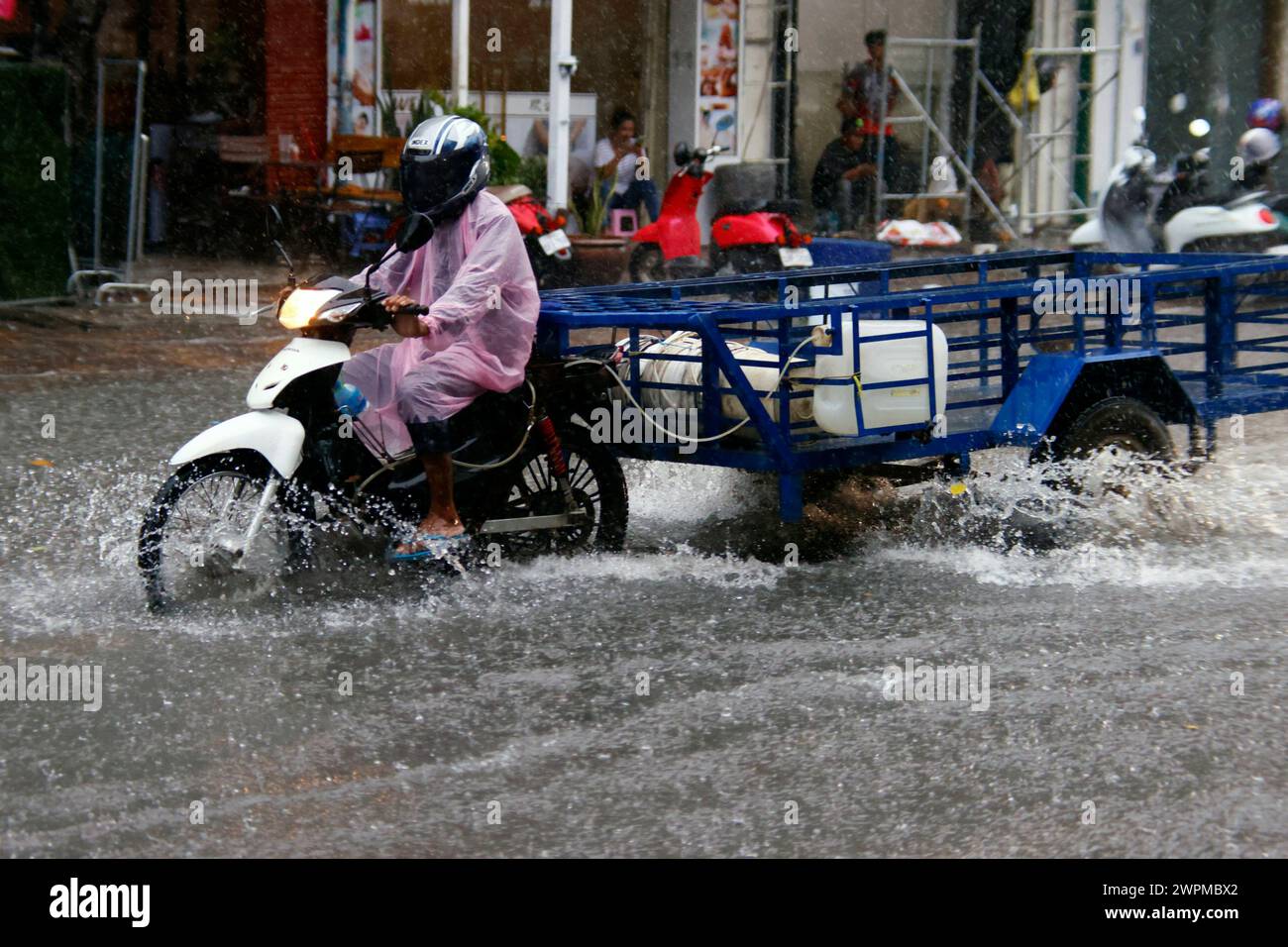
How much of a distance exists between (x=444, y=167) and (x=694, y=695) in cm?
222

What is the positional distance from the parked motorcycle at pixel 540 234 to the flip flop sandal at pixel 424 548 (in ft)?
23.1

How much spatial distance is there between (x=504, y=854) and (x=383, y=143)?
490 inches

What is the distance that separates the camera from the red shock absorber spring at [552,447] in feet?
21.4

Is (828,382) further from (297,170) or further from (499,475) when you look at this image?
(297,170)

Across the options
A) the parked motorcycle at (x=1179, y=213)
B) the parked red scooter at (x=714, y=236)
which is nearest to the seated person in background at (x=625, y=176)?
the parked red scooter at (x=714, y=236)

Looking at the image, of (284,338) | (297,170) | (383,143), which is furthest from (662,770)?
(297,170)

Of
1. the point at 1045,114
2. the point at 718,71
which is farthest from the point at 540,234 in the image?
the point at 1045,114

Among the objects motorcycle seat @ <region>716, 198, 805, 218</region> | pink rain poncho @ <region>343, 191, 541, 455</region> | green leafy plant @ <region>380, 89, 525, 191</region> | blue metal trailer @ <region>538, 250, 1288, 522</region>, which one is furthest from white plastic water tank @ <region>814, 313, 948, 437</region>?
green leafy plant @ <region>380, 89, 525, 191</region>

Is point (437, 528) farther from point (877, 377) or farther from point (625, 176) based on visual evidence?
point (625, 176)

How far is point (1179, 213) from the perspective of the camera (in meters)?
15.0

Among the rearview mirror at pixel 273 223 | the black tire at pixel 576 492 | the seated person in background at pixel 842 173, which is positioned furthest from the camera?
the seated person in background at pixel 842 173

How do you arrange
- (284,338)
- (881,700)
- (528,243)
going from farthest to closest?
(528,243), (284,338), (881,700)

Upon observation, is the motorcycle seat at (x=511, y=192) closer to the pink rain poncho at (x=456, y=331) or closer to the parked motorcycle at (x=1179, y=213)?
the parked motorcycle at (x=1179, y=213)

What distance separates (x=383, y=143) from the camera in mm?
15656
